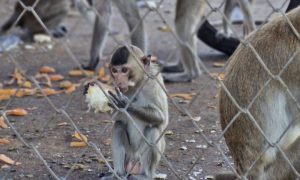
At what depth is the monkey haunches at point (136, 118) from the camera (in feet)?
14.0

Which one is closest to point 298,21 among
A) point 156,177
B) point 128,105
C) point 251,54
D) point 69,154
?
point 251,54

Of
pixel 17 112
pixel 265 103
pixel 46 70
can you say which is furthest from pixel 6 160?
pixel 46 70

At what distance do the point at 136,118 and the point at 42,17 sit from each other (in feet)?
17.3

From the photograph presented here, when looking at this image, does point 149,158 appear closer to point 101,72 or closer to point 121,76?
point 121,76

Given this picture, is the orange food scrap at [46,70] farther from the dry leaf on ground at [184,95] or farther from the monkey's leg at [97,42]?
the dry leaf on ground at [184,95]

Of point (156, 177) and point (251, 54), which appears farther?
point (156, 177)

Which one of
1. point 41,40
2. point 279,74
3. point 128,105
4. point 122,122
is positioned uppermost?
point 279,74

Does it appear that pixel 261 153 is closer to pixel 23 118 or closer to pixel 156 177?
pixel 156 177

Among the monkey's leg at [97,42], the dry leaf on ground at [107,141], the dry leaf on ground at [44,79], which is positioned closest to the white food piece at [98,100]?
the dry leaf on ground at [107,141]

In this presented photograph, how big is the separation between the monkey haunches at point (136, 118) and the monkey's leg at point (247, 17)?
3126 millimetres

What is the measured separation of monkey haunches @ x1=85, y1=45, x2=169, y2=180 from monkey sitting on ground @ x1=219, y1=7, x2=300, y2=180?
49 cm

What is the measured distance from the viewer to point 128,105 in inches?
156

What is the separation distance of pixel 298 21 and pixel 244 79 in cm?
41

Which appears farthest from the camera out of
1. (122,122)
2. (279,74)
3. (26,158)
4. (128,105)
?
(26,158)
